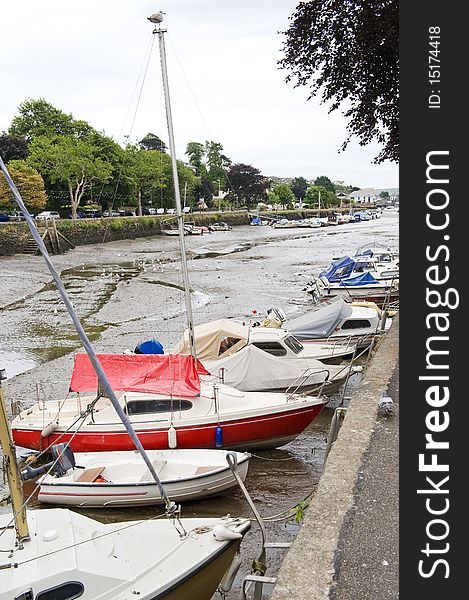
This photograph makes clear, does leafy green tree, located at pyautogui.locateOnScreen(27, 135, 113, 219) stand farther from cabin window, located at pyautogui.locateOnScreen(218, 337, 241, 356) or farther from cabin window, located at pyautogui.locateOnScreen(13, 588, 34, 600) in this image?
cabin window, located at pyautogui.locateOnScreen(13, 588, 34, 600)

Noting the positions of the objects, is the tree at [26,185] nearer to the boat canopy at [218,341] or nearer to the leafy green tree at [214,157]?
the boat canopy at [218,341]

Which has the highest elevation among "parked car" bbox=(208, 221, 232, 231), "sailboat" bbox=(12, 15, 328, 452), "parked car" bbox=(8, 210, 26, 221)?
"parked car" bbox=(8, 210, 26, 221)

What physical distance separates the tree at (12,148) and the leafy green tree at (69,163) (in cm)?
254

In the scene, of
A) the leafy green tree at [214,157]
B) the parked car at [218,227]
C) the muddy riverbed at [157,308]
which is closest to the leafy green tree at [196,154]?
the leafy green tree at [214,157]

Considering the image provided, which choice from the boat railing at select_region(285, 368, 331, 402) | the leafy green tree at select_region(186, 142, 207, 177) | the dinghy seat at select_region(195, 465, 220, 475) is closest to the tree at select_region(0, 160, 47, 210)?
the boat railing at select_region(285, 368, 331, 402)

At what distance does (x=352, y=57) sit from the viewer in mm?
13352

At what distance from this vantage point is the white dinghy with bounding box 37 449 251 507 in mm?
9070

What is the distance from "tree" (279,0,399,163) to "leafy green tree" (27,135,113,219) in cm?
5010

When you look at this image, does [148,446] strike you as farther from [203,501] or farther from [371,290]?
[371,290]

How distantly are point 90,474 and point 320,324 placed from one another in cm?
924

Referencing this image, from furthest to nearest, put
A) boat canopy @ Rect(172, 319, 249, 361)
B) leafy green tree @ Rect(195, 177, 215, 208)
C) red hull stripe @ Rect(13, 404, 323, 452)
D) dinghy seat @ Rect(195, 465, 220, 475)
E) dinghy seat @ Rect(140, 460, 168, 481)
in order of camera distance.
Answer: leafy green tree @ Rect(195, 177, 215, 208) → boat canopy @ Rect(172, 319, 249, 361) → red hull stripe @ Rect(13, 404, 323, 452) → dinghy seat @ Rect(195, 465, 220, 475) → dinghy seat @ Rect(140, 460, 168, 481)

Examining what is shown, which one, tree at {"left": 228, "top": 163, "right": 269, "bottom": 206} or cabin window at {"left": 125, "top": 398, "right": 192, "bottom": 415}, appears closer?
cabin window at {"left": 125, "top": 398, "right": 192, "bottom": 415}

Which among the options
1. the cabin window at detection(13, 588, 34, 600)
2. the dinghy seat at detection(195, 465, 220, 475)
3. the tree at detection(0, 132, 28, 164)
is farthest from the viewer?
the tree at detection(0, 132, 28, 164)

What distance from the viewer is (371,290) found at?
2561 cm
